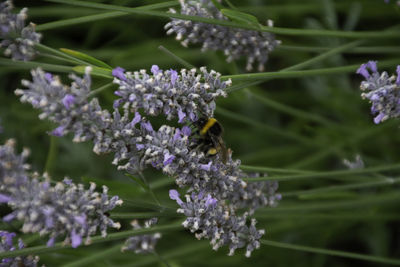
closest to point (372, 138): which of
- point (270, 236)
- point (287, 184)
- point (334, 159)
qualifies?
point (334, 159)

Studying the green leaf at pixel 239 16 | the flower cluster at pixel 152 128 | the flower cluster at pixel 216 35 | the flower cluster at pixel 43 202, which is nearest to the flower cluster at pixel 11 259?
the flower cluster at pixel 43 202

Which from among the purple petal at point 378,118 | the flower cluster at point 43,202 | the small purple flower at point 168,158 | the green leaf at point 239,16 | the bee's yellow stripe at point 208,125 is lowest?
the flower cluster at point 43,202

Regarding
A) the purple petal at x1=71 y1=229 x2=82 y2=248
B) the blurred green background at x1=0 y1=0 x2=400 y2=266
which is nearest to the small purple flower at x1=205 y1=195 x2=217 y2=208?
the purple petal at x1=71 y1=229 x2=82 y2=248

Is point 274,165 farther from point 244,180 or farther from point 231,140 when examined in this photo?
point 244,180

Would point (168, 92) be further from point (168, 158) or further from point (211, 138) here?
point (211, 138)

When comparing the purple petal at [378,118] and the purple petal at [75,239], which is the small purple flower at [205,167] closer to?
the purple petal at [75,239]

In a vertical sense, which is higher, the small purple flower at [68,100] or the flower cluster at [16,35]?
the flower cluster at [16,35]

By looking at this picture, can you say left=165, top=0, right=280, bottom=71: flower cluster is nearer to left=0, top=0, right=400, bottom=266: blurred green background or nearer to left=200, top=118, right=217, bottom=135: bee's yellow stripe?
left=200, top=118, right=217, bottom=135: bee's yellow stripe
